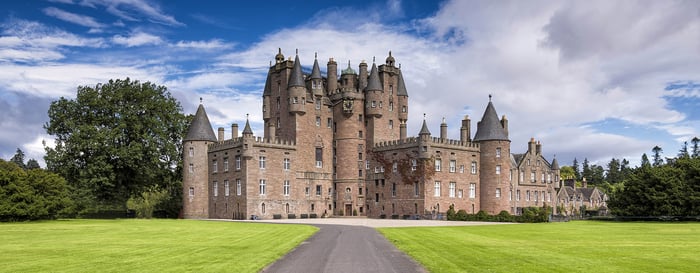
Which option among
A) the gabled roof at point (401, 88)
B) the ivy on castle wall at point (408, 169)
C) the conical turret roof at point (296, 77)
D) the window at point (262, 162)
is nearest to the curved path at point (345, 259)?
the ivy on castle wall at point (408, 169)

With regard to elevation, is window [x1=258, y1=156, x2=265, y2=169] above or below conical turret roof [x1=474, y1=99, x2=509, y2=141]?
below

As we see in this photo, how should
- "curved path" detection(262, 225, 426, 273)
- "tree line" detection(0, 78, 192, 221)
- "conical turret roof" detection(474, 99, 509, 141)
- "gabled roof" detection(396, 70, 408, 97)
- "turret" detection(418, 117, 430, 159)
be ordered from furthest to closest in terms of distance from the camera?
"gabled roof" detection(396, 70, 408, 97) < "conical turret roof" detection(474, 99, 509, 141) < "turret" detection(418, 117, 430, 159) < "tree line" detection(0, 78, 192, 221) < "curved path" detection(262, 225, 426, 273)

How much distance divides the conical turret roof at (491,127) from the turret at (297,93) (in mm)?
21395

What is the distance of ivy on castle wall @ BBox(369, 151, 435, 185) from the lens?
7188 centimetres

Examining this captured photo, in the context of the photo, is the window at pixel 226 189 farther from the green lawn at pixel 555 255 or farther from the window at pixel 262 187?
the green lawn at pixel 555 255

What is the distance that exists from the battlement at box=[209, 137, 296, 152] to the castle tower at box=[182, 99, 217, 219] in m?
1.52

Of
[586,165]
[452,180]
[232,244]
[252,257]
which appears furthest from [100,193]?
[586,165]

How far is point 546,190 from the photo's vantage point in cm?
9075

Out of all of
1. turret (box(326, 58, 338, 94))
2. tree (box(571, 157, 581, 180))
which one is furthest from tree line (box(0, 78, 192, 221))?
tree (box(571, 157, 581, 180))

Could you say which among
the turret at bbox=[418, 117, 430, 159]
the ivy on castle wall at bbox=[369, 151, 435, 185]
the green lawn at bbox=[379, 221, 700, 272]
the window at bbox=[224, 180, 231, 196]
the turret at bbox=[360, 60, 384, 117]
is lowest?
the green lawn at bbox=[379, 221, 700, 272]

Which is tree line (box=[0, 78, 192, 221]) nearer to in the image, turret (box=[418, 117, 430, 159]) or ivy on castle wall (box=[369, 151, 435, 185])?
ivy on castle wall (box=[369, 151, 435, 185])

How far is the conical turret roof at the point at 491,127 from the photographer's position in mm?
75375

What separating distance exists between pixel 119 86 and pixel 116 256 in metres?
50.6

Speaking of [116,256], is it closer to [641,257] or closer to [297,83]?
[641,257]
